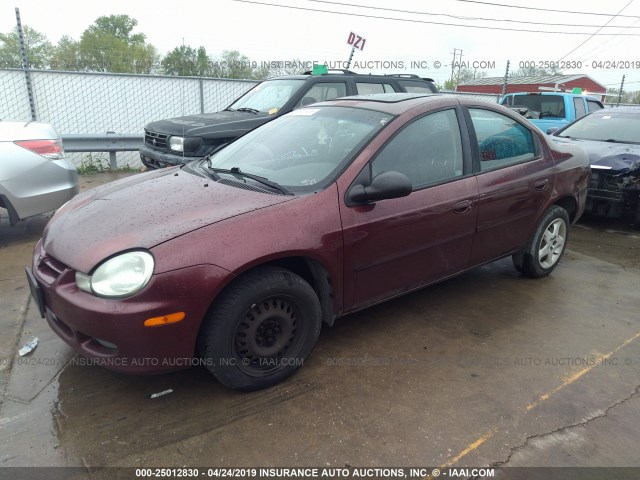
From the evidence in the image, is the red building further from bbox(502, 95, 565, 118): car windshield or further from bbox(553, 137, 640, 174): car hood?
bbox(553, 137, 640, 174): car hood

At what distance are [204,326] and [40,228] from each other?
13.3ft

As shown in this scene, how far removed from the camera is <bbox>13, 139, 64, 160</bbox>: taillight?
15.1ft

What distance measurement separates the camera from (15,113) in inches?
316

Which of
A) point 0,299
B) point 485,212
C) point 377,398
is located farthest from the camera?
point 0,299

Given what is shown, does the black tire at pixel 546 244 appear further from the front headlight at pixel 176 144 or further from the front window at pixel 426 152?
the front headlight at pixel 176 144

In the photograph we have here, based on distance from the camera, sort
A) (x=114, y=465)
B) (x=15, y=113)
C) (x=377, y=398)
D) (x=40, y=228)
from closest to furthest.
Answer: (x=114, y=465), (x=377, y=398), (x=40, y=228), (x=15, y=113)

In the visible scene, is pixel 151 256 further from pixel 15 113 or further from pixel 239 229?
pixel 15 113

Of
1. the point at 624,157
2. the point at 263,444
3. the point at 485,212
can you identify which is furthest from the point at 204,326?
the point at 624,157

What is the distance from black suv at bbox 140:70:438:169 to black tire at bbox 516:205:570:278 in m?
3.10

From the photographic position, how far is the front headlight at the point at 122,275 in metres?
2.21

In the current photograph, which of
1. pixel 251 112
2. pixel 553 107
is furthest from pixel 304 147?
pixel 553 107

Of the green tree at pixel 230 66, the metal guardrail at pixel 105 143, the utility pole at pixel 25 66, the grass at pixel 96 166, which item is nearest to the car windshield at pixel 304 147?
the metal guardrail at pixel 105 143

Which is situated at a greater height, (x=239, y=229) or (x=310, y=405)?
(x=239, y=229)

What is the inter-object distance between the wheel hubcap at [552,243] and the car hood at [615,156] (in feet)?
6.64
